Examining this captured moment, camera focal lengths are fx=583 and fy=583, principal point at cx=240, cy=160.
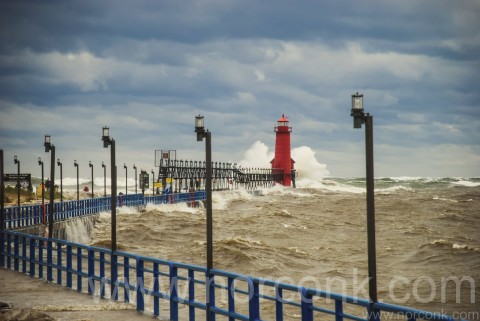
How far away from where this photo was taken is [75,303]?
12.9m

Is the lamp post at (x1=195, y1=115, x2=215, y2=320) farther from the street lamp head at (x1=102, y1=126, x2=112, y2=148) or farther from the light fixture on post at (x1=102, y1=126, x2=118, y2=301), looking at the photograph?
the street lamp head at (x1=102, y1=126, x2=112, y2=148)

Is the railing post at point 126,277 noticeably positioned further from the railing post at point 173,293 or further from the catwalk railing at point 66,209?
the catwalk railing at point 66,209

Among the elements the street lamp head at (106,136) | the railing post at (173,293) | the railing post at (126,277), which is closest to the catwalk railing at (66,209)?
the street lamp head at (106,136)

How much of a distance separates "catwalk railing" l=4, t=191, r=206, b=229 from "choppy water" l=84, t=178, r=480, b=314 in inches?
41.3

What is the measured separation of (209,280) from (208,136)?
2.89 m

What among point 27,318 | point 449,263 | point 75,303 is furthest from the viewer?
point 449,263

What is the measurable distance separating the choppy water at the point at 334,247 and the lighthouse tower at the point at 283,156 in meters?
28.8

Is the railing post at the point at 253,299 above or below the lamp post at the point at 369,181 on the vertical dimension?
below

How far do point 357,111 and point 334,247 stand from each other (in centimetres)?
2237

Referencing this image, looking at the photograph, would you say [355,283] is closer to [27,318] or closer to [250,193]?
[27,318]

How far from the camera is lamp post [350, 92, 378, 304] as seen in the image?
829 cm

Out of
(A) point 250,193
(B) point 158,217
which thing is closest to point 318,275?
(B) point 158,217

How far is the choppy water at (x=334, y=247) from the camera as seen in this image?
→ 19.6m

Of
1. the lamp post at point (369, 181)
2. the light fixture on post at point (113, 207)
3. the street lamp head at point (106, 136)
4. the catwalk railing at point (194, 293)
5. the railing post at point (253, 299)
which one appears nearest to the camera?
the catwalk railing at point (194, 293)
